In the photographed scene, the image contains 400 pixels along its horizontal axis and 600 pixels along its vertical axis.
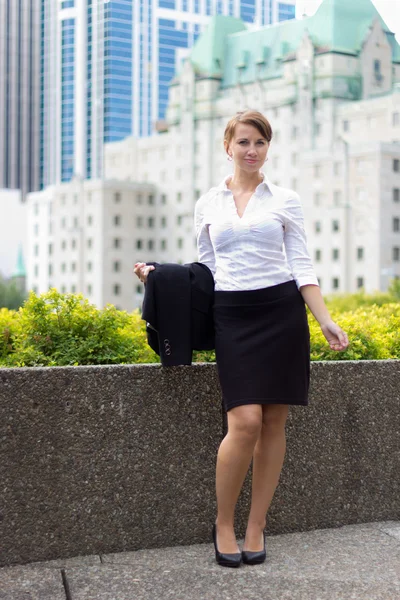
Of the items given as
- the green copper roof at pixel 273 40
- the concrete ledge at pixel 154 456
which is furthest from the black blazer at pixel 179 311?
the green copper roof at pixel 273 40

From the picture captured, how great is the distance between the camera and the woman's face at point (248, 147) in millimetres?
4457

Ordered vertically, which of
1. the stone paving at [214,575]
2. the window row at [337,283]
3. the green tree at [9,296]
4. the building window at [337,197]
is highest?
the building window at [337,197]

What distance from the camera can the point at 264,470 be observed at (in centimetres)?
447

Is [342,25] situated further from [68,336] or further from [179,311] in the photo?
[179,311]

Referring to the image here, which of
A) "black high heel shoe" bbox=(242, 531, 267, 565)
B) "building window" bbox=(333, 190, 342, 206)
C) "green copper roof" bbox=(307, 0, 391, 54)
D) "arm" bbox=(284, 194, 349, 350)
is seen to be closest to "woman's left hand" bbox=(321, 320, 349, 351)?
"arm" bbox=(284, 194, 349, 350)

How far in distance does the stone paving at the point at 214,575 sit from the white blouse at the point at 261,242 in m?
1.22

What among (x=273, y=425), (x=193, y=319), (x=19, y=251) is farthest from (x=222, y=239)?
(x=19, y=251)

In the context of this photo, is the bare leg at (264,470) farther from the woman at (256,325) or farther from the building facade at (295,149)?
the building facade at (295,149)

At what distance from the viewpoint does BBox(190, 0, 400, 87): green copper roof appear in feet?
334

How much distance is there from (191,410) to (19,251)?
13443 centimetres

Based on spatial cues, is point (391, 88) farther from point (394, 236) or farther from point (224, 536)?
point (224, 536)

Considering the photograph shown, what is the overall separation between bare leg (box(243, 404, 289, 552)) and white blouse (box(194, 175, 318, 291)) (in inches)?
22.6

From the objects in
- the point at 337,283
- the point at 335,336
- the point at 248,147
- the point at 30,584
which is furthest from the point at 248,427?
the point at 337,283

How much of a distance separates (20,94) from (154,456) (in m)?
180
